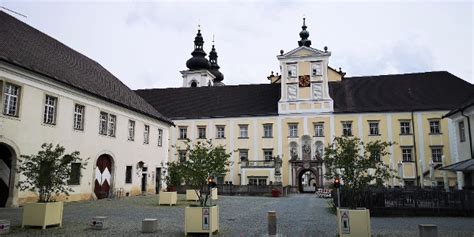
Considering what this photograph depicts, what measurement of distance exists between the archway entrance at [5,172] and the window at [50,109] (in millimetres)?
2638

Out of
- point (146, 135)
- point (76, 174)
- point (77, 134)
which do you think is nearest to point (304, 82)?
point (146, 135)

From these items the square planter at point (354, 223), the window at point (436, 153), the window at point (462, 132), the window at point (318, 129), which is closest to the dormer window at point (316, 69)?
the window at point (318, 129)

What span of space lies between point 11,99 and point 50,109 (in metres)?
2.83

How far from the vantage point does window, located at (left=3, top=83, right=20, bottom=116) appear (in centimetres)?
1819

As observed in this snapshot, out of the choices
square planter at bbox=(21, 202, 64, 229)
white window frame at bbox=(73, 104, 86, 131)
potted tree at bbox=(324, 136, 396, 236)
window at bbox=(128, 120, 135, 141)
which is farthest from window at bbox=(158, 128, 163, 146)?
square planter at bbox=(21, 202, 64, 229)

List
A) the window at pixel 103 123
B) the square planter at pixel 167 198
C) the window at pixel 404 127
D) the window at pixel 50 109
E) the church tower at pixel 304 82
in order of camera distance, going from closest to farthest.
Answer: the window at pixel 50 109 → the square planter at pixel 167 198 → the window at pixel 103 123 → the window at pixel 404 127 → the church tower at pixel 304 82

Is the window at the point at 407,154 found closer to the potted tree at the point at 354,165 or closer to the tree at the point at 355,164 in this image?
the potted tree at the point at 354,165

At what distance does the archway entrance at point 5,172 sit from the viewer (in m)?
18.5

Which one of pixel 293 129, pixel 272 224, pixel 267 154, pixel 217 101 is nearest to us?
pixel 272 224

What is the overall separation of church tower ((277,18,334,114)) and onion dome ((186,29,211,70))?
20.2 meters

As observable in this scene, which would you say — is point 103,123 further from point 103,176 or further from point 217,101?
point 217,101

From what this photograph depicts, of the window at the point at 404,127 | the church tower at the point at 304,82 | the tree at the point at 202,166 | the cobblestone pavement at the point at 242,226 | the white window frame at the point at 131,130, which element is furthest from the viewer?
the church tower at the point at 304,82

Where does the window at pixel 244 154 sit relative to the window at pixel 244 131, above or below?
below

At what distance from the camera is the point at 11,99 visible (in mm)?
18656
